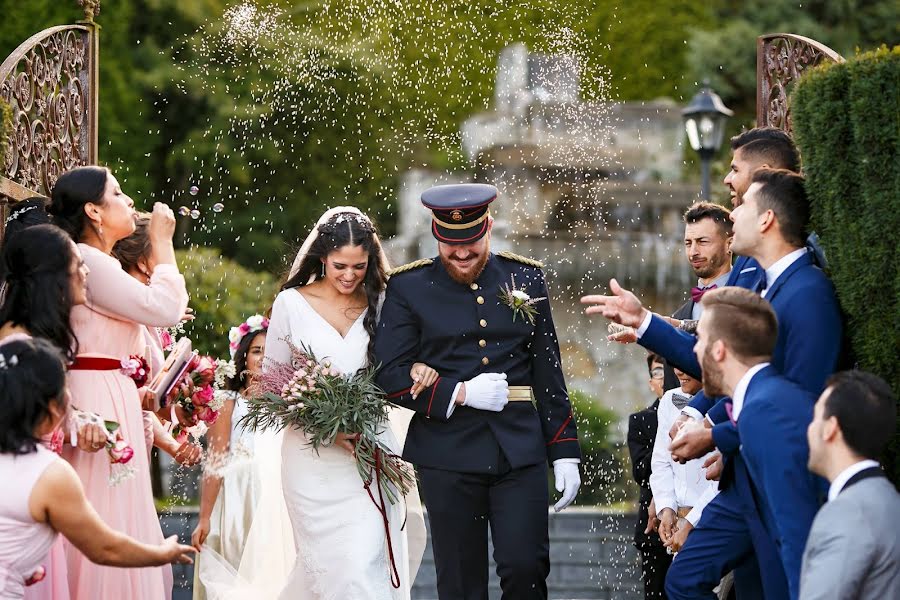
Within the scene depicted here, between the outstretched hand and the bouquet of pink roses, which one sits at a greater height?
the outstretched hand

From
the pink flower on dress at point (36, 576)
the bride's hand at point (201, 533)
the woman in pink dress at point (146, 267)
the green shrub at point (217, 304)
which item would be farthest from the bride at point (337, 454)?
the green shrub at point (217, 304)

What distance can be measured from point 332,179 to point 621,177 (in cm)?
452

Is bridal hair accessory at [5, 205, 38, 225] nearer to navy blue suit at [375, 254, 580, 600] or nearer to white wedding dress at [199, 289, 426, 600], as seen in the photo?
white wedding dress at [199, 289, 426, 600]

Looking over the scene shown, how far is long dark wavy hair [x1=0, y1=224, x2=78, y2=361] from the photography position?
19.8ft

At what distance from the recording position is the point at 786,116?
7.85m

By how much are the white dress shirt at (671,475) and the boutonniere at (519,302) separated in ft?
3.45

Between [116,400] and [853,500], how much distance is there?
3.34 meters

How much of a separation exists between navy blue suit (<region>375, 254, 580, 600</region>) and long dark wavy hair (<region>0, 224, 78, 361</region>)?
174 centimetres

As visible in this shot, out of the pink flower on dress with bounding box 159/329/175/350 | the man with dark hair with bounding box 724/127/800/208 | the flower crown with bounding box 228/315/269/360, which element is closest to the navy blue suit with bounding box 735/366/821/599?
the man with dark hair with bounding box 724/127/800/208

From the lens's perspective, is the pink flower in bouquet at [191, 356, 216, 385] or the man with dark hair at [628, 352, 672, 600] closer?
the pink flower in bouquet at [191, 356, 216, 385]

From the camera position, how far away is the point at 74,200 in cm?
665

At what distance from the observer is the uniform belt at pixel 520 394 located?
707cm

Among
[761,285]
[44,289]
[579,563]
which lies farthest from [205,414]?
[579,563]

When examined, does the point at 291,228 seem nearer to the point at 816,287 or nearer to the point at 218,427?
the point at 218,427
